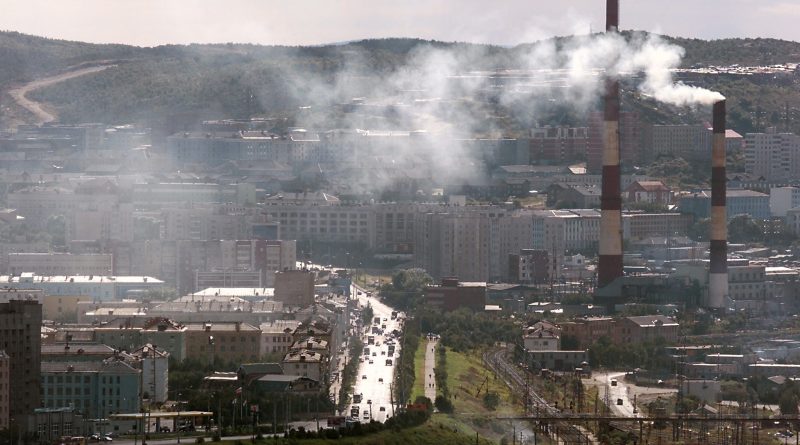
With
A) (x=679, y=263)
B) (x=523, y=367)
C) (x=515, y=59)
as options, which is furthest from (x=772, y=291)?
(x=515, y=59)

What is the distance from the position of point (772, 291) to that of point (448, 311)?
29.7 ft

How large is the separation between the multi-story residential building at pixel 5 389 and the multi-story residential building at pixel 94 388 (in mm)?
2179

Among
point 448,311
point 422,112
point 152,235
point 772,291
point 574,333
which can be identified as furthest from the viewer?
point 422,112

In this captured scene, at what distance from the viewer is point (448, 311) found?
61.5 meters

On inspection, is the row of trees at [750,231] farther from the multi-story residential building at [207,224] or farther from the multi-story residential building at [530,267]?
the multi-story residential building at [207,224]

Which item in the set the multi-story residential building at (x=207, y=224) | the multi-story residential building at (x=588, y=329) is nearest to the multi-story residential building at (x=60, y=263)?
the multi-story residential building at (x=207, y=224)

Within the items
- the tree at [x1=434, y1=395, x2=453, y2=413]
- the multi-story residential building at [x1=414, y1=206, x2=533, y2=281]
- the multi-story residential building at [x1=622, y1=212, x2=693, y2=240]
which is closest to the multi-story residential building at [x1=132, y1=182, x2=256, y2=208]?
the multi-story residential building at [x1=414, y1=206, x2=533, y2=281]

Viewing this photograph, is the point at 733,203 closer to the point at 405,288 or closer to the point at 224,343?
the point at 405,288

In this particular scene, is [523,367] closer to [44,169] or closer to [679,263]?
[679,263]

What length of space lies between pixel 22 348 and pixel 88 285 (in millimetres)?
22278

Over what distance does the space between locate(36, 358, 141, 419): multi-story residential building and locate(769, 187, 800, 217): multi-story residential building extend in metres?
42.9

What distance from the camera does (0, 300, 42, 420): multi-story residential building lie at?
3928 cm

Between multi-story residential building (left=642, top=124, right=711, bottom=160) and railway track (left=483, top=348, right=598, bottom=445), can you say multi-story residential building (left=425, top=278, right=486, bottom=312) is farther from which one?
multi-story residential building (left=642, top=124, right=711, bottom=160)

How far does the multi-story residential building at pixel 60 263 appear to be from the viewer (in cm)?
6712
